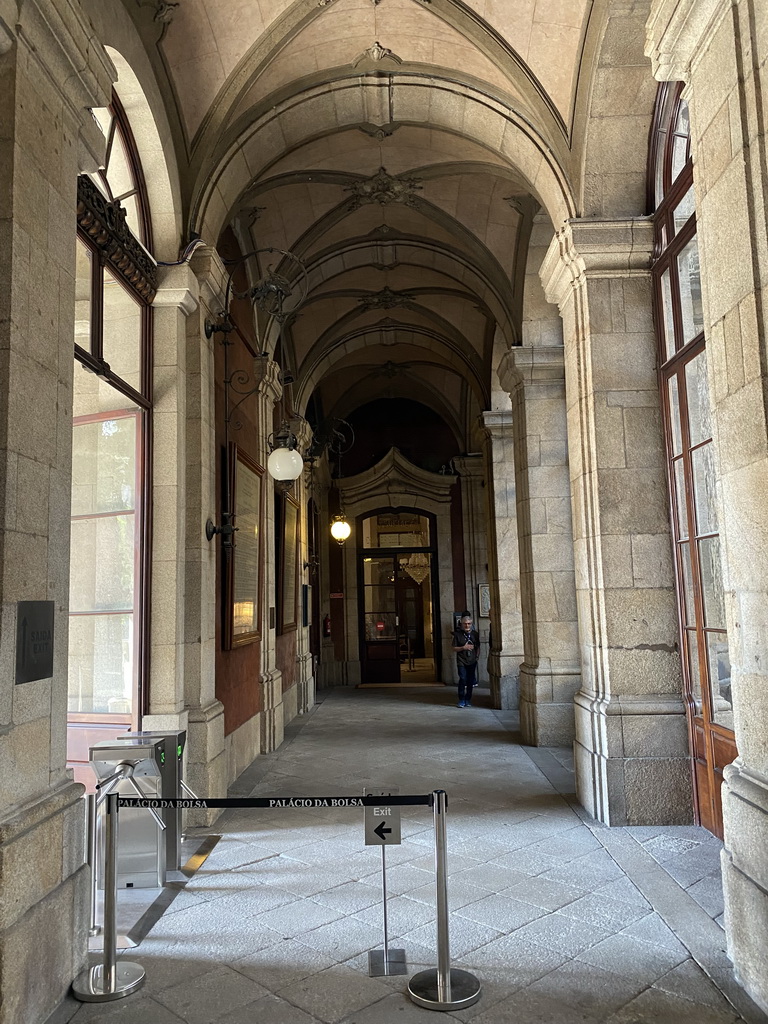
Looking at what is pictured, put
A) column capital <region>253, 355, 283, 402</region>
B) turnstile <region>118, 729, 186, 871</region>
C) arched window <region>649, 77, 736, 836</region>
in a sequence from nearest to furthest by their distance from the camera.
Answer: turnstile <region>118, 729, 186, 871</region> → arched window <region>649, 77, 736, 836</region> → column capital <region>253, 355, 283, 402</region>

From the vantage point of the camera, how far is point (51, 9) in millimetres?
2873

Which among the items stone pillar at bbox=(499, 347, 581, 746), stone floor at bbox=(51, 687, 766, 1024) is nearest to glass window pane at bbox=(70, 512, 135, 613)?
stone floor at bbox=(51, 687, 766, 1024)

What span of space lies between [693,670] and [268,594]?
14.0 ft

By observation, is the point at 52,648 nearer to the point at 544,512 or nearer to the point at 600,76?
the point at 600,76

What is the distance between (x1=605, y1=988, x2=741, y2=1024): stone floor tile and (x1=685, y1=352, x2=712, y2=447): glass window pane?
282cm

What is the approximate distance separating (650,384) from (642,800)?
8.71 feet

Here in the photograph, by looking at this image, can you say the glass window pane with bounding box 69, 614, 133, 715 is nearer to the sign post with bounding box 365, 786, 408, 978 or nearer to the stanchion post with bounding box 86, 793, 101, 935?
the stanchion post with bounding box 86, 793, 101, 935

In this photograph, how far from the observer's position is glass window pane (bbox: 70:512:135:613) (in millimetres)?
4645

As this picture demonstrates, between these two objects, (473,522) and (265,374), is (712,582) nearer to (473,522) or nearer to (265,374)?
(265,374)

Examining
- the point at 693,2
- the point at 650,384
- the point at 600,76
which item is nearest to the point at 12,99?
the point at 693,2

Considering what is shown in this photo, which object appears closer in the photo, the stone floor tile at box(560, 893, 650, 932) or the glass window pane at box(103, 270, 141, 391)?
the stone floor tile at box(560, 893, 650, 932)

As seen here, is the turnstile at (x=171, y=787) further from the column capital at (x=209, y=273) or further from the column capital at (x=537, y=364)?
the column capital at (x=537, y=364)

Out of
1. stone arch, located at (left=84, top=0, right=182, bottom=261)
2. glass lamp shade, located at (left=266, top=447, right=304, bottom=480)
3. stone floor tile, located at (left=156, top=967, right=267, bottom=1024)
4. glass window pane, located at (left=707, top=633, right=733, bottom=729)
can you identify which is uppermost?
stone arch, located at (left=84, top=0, right=182, bottom=261)

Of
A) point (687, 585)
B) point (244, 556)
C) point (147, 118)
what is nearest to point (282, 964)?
point (687, 585)
